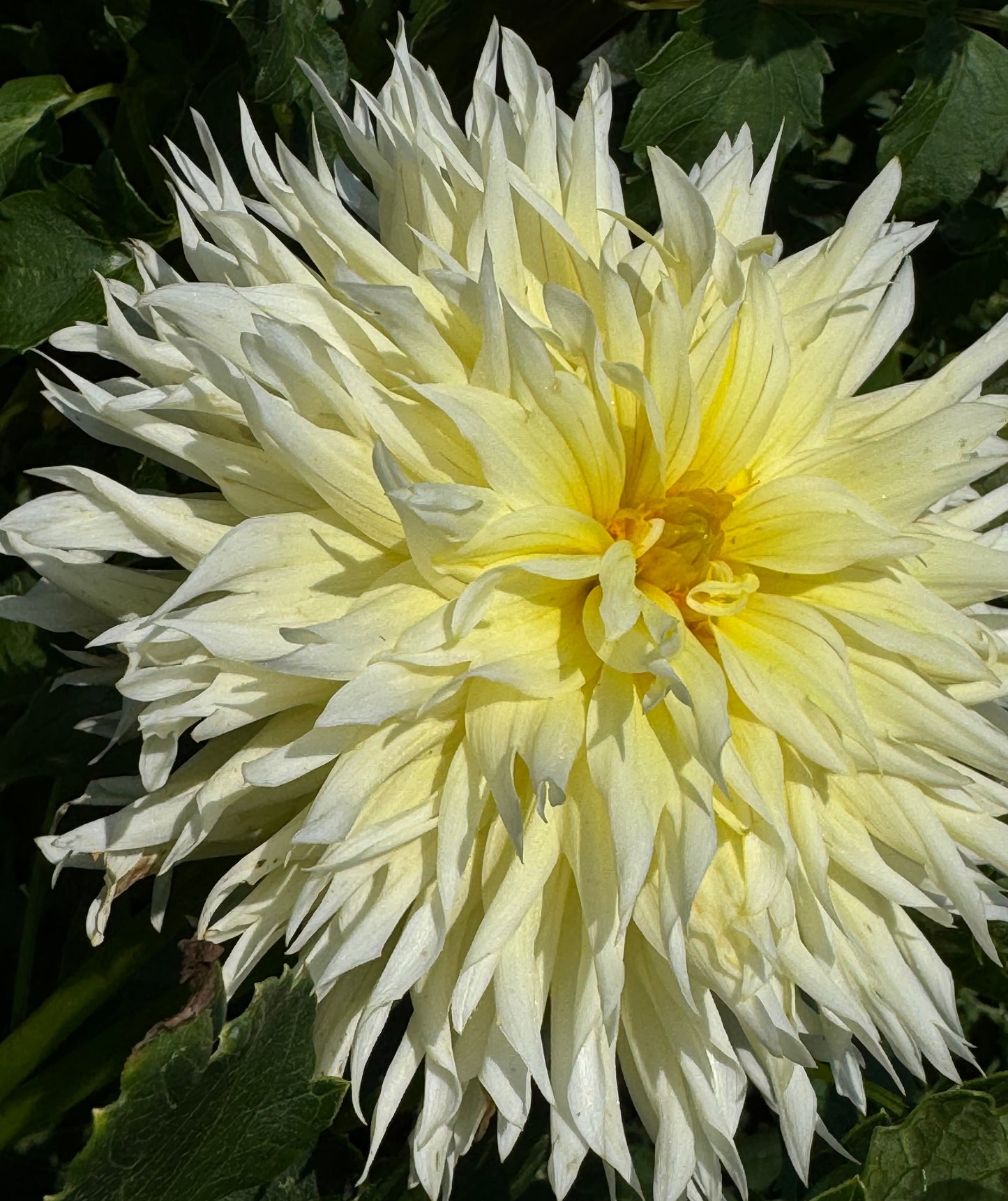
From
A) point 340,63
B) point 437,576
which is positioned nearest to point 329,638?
point 437,576

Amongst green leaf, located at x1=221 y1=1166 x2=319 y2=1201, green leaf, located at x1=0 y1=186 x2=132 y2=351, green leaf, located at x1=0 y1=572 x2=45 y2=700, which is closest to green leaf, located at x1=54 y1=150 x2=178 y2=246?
green leaf, located at x1=0 y1=186 x2=132 y2=351

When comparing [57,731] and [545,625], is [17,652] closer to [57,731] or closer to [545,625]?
[57,731]

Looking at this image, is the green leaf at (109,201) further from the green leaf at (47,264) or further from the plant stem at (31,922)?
the plant stem at (31,922)

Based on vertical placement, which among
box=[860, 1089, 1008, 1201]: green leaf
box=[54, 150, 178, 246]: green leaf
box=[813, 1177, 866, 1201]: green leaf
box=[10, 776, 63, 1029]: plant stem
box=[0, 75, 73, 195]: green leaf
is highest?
box=[0, 75, 73, 195]: green leaf

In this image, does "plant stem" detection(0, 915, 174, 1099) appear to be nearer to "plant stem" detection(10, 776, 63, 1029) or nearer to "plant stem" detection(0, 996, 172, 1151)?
"plant stem" detection(0, 996, 172, 1151)

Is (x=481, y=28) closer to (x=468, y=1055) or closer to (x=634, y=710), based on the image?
(x=634, y=710)

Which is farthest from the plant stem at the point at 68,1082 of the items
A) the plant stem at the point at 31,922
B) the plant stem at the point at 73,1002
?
the plant stem at the point at 31,922

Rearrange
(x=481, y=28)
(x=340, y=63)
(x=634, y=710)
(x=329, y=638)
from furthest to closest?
(x=481, y=28)
(x=340, y=63)
(x=634, y=710)
(x=329, y=638)
